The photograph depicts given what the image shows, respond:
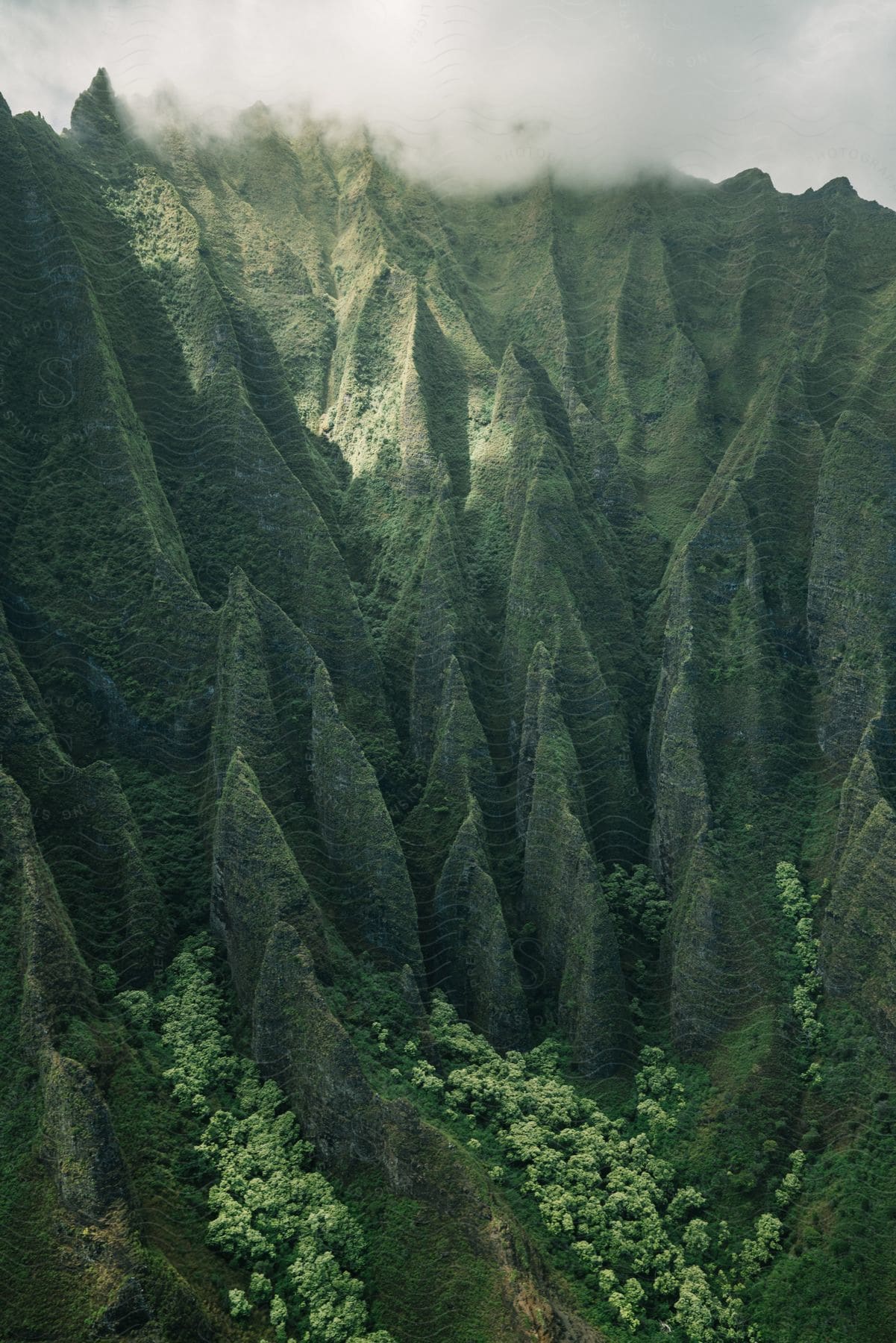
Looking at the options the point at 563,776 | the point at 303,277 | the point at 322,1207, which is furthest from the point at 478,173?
the point at 322,1207

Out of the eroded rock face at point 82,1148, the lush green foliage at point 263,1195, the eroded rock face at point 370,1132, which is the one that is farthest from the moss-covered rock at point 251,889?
the eroded rock face at point 82,1148

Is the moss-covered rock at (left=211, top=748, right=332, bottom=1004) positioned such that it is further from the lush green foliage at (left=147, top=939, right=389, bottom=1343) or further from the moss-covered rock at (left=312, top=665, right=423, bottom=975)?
the moss-covered rock at (left=312, top=665, right=423, bottom=975)

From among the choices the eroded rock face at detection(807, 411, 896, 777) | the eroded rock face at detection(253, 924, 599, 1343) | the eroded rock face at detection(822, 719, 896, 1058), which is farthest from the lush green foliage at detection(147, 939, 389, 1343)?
the eroded rock face at detection(807, 411, 896, 777)

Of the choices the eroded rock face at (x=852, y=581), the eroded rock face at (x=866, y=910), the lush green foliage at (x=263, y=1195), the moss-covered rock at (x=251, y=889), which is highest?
the eroded rock face at (x=852, y=581)

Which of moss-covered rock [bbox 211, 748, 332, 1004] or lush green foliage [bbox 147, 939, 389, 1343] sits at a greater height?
moss-covered rock [bbox 211, 748, 332, 1004]

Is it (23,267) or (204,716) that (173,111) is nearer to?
(23,267)

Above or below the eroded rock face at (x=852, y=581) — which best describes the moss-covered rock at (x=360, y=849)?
below

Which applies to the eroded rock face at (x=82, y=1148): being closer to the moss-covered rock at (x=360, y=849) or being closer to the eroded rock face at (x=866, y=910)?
the moss-covered rock at (x=360, y=849)

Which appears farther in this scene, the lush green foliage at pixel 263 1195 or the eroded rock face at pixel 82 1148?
the lush green foliage at pixel 263 1195

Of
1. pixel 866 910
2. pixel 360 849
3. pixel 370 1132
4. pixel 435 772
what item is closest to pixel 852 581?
pixel 866 910
